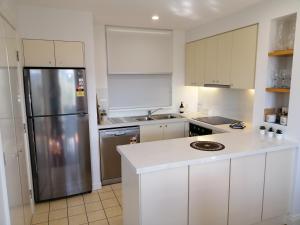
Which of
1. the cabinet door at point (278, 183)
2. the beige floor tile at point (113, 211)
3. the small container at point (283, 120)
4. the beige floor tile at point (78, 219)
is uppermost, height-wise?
the small container at point (283, 120)

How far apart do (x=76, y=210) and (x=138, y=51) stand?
105 inches

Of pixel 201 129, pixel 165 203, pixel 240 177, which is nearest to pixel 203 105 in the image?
pixel 201 129

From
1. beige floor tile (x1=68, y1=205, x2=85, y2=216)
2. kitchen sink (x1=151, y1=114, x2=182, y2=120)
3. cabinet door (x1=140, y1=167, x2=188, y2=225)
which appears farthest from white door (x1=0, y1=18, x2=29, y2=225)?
kitchen sink (x1=151, y1=114, x2=182, y2=120)

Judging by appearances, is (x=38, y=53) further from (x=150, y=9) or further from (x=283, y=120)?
(x=283, y=120)

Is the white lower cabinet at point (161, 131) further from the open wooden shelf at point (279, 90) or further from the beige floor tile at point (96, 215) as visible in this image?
the open wooden shelf at point (279, 90)

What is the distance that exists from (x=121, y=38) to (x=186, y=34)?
1276 mm

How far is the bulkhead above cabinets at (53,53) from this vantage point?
2787 mm

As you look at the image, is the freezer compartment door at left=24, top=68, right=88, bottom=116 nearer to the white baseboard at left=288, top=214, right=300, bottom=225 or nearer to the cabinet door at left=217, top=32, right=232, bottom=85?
the cabinet door at left=217, top=32, right=232, bottom=85

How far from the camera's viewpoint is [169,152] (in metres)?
2.04

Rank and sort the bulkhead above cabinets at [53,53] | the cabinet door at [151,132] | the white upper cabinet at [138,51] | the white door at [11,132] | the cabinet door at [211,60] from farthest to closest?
the white upper cabinet at [138,51] < the cabinet door at [151,132] < the cabinet door at [211,60] < the bulkhead above cabinets at [53,53] < the white door at [11,132]

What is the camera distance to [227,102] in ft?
12.2

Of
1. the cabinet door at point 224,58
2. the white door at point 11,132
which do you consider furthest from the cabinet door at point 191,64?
the white door at point 11,132

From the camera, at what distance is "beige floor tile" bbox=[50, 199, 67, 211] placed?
2.89m

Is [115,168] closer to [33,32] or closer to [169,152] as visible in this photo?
[169,152]
